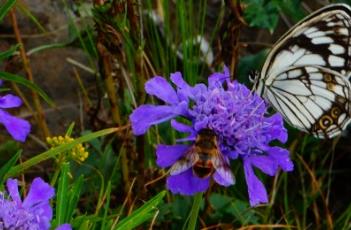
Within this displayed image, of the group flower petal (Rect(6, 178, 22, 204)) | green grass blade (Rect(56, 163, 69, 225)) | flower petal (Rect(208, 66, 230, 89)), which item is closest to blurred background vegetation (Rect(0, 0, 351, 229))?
green grass blade (Rect(56, 163, 69, 225))

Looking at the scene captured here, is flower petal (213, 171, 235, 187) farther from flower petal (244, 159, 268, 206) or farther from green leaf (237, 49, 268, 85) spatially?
green leaf (237, 49, 268, 85)

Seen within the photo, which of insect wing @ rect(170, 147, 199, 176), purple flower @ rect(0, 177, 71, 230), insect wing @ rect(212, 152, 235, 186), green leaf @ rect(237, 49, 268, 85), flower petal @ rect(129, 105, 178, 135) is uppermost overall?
flower petal @ rect(129, 105, 178, 135)

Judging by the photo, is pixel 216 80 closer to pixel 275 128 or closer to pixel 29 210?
pixel 275 128

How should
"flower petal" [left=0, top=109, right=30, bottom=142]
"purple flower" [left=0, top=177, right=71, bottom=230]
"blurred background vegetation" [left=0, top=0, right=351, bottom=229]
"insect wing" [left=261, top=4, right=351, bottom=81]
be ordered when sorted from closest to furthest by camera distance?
1. "purple flower" [left=0, top=177, right=71, bottom=230]
2. "flower petal" [left=0, top=109, right=30, bottom=142]
3. "insect wing" [left=261, top=4, right=351, bottom=81]
4. "blurred background vegetation" [left=0, top=0, right=351, bottom=229]

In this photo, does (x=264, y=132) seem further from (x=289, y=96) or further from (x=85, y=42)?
(x=85, y=42)

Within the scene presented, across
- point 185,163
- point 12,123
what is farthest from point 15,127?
point 185,163

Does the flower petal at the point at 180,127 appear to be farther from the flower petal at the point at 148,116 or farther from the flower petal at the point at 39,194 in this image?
the flower petal at the point at 39,194

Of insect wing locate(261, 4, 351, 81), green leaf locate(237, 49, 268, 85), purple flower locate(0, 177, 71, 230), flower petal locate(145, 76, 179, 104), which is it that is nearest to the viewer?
purple flower locate(0, 177, 71, 230)
